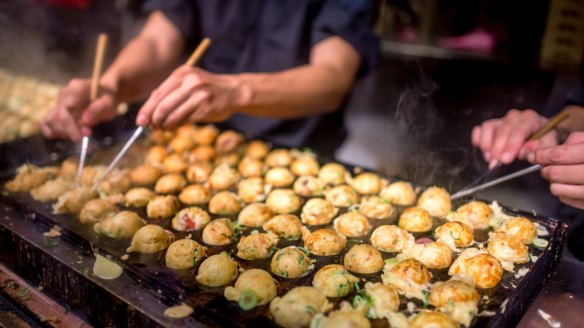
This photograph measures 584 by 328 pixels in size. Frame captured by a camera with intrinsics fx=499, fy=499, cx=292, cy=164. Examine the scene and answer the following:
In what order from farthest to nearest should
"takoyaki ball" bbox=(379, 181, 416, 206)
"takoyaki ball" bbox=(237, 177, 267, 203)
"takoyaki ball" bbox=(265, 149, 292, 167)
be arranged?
"takoyaki ball" bbox=(265, 149, 292, 167) → "takoyaki ball" bbox=(237, 177, 267, 203) → "takoyaki ball" bbox=(379, 181, 416, 206)

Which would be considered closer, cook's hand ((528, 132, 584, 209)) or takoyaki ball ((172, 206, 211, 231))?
cook's hand ((528, 132, 584, 209))

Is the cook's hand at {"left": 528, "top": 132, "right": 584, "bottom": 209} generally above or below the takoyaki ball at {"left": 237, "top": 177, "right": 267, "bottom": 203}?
above

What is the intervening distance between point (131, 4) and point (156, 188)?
2557 mm

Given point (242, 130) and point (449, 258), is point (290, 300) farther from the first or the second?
point (242, 130)

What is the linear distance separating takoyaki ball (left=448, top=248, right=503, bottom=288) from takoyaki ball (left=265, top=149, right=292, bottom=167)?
1.28 metres

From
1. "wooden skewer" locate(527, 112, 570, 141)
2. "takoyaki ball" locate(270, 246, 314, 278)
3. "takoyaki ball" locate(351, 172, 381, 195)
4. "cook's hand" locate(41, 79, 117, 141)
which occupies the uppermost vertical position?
"wooden skewer" locate(527, 112, 570, 141)

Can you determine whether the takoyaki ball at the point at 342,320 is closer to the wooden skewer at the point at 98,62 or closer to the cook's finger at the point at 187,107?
the cook's finger at the point at 187,107

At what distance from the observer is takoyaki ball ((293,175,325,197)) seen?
262 cm

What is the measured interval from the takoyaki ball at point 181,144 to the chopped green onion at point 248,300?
1.59m

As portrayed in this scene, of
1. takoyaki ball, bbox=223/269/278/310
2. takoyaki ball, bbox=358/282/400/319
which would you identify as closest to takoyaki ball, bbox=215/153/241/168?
takoyaki ball, bbox=223/269/278/310

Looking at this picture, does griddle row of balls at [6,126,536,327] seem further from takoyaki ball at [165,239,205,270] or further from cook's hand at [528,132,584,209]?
cook's hand at [528,132,584,209]

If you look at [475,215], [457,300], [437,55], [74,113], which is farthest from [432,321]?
[437,55]

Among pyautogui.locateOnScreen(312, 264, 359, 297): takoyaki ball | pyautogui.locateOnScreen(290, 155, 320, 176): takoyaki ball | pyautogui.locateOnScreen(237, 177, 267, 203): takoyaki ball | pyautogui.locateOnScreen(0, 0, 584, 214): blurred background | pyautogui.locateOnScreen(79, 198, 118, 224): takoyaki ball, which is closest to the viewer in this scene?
pyautogui.locateOnScreen(312, 264, 359, 297): takoyaki ball

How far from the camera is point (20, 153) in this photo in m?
2.92
